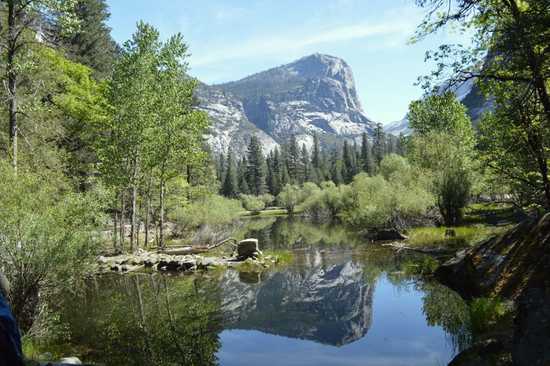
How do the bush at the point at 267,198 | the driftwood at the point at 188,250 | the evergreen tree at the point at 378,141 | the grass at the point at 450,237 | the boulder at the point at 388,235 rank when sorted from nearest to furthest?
1. the grass at the point at 450,237
2. the driftwood at the point at 188,250
3. the boulder at the point at 388,235
4. the bush at the point at 267,198
5. the evergreen tree at the point at 378,141

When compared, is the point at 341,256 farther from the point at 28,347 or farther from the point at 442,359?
the point at 28,347

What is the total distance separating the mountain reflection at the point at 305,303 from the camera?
43.8ft

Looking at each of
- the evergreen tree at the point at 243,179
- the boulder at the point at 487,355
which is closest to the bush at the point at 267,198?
the evergreen tree at the point at 243,179

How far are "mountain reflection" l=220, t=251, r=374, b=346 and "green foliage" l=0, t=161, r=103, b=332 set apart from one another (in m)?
5.09

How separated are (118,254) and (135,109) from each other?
921cm

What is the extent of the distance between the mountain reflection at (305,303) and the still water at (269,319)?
0.04 meters

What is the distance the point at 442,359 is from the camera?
996 centimetres

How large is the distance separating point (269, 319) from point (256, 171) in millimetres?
102379

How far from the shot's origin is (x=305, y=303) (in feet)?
53.7

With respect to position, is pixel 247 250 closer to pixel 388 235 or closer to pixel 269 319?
pixel 269 319

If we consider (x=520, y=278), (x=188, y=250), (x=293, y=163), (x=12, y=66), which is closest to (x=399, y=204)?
(x=188, y=250)

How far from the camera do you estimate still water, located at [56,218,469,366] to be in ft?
35.7

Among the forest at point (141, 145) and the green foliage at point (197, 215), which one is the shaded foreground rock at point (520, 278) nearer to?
the forest at point (141, 145)

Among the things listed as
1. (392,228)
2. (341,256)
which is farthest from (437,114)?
(341,256)
